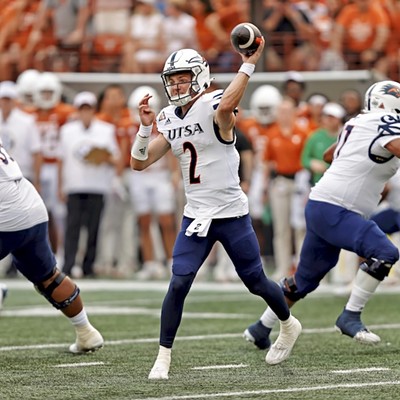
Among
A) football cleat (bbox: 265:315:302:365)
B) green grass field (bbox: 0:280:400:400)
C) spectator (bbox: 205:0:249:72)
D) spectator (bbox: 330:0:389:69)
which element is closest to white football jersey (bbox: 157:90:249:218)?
football cleat (bbox: 265:315:302:365)

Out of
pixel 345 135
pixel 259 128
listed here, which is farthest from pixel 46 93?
pixel 345 135

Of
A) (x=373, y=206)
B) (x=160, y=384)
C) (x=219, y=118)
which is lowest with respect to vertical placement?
(x=160, y=384)

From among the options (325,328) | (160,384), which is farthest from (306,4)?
(160,384)

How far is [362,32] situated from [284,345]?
9.33 m

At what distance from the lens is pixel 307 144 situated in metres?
12.4

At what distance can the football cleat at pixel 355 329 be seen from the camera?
729 cm

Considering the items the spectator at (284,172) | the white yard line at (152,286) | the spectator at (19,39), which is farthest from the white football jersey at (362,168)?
the spectator at (19,39)

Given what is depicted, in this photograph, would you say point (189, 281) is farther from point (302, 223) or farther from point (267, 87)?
point (267, 87)

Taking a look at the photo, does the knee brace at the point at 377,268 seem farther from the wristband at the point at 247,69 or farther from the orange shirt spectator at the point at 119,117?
the orange shirt spectator at the point at 119,117

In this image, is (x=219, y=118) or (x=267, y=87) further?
(x=267, y=87)

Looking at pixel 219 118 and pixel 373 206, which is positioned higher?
pixel 219 118

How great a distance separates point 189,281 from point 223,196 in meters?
0.51

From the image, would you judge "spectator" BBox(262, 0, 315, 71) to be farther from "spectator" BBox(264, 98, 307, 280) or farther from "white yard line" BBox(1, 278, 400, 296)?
"white yard line" BBox(1, 278, 400, 296)

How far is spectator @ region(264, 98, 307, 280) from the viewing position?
42.7 feet
